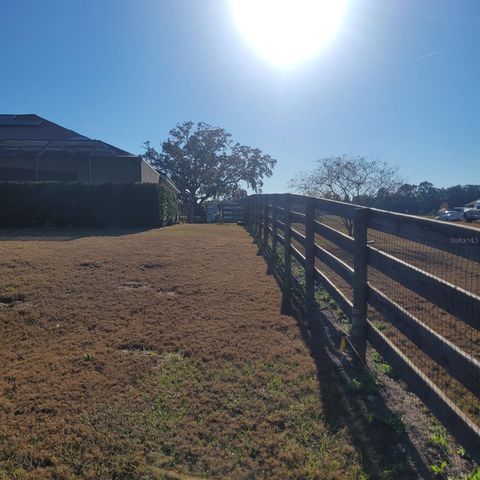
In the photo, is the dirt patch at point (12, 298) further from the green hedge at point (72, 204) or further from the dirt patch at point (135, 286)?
the green hedge at point (72, 204)

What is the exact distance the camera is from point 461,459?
7.23ft

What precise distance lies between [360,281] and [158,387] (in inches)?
68.5

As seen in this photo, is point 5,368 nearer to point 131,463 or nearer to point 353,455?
point 131,463

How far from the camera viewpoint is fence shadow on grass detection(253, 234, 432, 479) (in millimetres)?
2170

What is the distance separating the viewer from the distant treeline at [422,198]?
16453mm

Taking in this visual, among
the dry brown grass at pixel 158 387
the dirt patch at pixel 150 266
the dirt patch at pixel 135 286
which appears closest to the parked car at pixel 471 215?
the dirt patch at pixel 150 266

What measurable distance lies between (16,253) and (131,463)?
23.7ft

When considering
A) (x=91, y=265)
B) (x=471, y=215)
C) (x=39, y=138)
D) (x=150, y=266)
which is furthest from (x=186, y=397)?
(x=471, y=215)

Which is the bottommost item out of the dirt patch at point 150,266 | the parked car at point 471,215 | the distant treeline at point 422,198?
the dirt patch at point 150,266

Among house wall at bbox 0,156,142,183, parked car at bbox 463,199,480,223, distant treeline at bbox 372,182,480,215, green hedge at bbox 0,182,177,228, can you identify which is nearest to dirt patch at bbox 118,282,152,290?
green hedge at bbox 0,182,177,228

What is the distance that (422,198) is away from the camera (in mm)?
32312

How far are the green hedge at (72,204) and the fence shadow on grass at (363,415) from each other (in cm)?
1386

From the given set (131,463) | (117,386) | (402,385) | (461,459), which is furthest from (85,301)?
(461,459)

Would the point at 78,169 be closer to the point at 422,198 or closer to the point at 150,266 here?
the point at 150,266
